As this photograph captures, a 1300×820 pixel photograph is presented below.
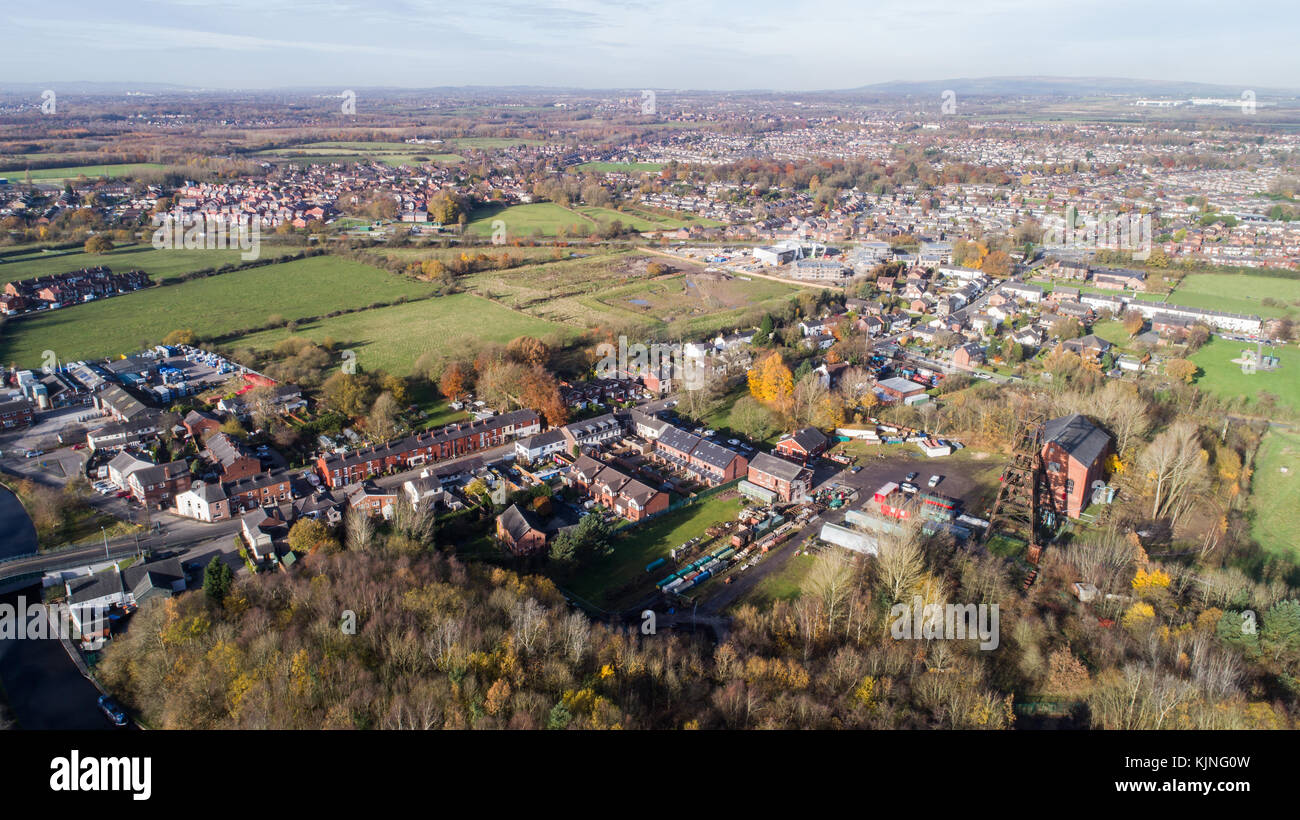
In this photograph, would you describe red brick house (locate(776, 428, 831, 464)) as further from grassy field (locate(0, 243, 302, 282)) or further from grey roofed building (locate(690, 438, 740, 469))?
grassy field (locate(0, 243, 302, 282))

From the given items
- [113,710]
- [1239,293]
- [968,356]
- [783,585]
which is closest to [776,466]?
[783,585]

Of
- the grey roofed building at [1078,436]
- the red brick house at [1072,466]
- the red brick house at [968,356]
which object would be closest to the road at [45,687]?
the red brick house at [1072,466]

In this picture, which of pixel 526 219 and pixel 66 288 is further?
pixel 526 219

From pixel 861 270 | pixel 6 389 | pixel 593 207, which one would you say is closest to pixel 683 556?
pixel 6 389

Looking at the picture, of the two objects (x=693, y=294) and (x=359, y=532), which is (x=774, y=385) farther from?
(x=693, y=294)

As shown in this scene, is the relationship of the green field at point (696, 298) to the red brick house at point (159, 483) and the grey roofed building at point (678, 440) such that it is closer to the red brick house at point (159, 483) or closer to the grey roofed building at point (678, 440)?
the grey roofed building at point (678, 440)
